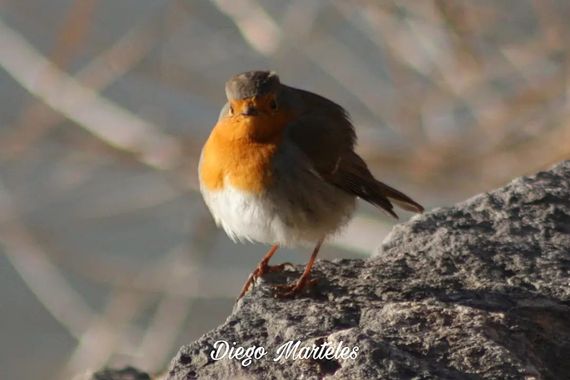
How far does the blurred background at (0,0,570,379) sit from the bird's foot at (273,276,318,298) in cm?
143

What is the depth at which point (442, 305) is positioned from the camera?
328cm

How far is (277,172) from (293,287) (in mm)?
723

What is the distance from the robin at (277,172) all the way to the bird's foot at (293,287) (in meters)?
0.32

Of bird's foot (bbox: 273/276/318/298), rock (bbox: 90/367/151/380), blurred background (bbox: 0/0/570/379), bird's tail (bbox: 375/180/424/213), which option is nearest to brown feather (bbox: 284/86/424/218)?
bird's tail (bbox: 375/180/424/213)

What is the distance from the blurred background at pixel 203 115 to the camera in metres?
5.74

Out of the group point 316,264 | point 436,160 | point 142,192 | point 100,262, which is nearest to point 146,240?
point 142,192

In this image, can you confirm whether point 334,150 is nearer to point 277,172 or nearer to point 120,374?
point 277,172

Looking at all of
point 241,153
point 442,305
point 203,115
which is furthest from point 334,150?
point 203,115

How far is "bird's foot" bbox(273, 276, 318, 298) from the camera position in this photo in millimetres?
3545

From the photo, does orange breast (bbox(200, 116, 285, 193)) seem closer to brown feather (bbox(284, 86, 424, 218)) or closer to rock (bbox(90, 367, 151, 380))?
brown feather (bbox(284, 86, 424, 218))

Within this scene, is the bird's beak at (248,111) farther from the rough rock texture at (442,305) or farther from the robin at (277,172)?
the rough rock texture at (442,305)

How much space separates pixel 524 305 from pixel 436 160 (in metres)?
2.50

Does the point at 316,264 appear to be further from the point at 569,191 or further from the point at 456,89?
the point at 456,89

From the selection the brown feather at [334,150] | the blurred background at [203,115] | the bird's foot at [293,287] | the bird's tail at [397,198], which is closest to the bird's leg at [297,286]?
the bird's foot at [293,287]
